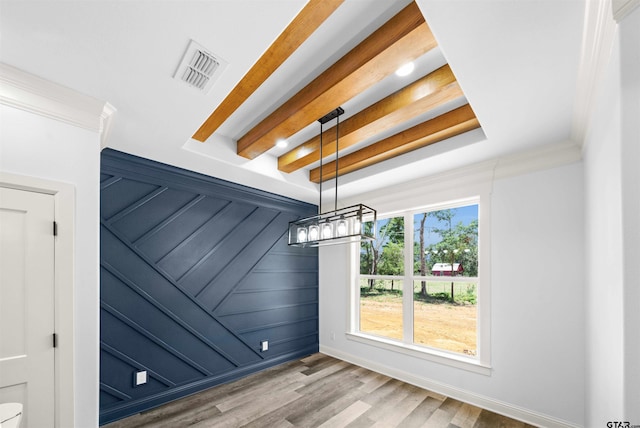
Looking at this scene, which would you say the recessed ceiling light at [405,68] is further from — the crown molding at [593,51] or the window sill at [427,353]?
the window sill at [427,353]

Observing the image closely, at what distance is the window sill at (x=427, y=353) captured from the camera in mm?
3006

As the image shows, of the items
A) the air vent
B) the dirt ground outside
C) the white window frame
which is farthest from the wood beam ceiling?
the dirt ground outside

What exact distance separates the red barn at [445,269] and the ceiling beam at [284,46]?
9.35 feet

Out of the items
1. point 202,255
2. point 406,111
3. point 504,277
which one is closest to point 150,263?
point 202,255

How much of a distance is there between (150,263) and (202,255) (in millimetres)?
550

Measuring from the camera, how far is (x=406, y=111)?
227 centimetres

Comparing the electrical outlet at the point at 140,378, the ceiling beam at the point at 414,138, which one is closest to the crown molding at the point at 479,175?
the ceiling beam at the point at 414,138

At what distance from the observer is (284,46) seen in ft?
5.33

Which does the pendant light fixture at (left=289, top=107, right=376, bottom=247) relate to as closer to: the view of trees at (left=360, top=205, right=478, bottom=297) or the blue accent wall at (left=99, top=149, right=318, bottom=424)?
the blue accent wall at (left=99, top=149, right=318, bottom=424)

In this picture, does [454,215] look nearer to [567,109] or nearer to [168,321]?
[567,109]

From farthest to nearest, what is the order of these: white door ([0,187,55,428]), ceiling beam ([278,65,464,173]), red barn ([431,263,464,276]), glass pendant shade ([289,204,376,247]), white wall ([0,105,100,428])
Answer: red barn ([431,263,464,276])
glass pendant shade ([289,204,376,247])
ceiling beam ([278,65,464,173])
white wall ([0,105,100,428])
white door ([0,187,55,428])

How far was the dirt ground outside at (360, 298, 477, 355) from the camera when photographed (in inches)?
128

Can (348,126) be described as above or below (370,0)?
below

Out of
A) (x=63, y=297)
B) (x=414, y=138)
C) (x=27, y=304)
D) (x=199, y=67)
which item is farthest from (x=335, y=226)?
(x=27, y=304)
